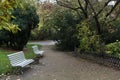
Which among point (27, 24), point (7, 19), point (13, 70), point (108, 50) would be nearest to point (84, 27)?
point (108, 50)

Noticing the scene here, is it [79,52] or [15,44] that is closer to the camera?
[79,52]

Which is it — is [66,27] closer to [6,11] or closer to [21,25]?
[21,25]

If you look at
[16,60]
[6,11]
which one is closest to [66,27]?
[16,60]

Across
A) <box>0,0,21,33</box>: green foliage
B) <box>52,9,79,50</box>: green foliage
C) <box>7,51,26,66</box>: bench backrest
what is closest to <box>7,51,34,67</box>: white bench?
<box>7,51,26,66</box>: bench backrest

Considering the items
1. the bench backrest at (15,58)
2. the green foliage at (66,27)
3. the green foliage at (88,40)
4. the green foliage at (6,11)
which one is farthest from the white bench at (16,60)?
the green foliage at (66,27)

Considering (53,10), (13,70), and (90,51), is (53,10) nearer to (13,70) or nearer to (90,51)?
(90,51)

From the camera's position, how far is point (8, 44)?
23.9 metres

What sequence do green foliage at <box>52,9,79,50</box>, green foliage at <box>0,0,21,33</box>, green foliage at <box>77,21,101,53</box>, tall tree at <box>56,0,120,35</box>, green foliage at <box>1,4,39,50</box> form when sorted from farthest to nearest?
green foliage at <box>52,9,79,50</box> → green foliage at <box>1,4,39,50</box> → tall tree at <box>56,0,120,35</box> → green foliage at <box>77,21,101,53</box> → green foliage at <box>0,0,21,33</box>

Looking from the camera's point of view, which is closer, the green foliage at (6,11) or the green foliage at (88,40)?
the green foliage at (6,11)

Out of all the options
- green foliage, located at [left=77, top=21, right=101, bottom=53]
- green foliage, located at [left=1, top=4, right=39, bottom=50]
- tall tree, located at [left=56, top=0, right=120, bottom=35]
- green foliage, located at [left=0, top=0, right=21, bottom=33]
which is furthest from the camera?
green foliage, located at [left=1, top=4, right=39, bottom=50]

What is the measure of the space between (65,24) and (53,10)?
1808mm

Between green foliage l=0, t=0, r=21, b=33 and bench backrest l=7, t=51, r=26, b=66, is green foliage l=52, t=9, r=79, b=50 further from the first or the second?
green foliage l=0, t=0, r=21, b=33

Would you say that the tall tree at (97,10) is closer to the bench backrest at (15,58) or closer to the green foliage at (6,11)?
the bench backrest at (15,58)

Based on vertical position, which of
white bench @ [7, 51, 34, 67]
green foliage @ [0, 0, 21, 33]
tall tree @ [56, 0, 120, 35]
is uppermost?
tall tree @ [56, 0, 120, 35]
